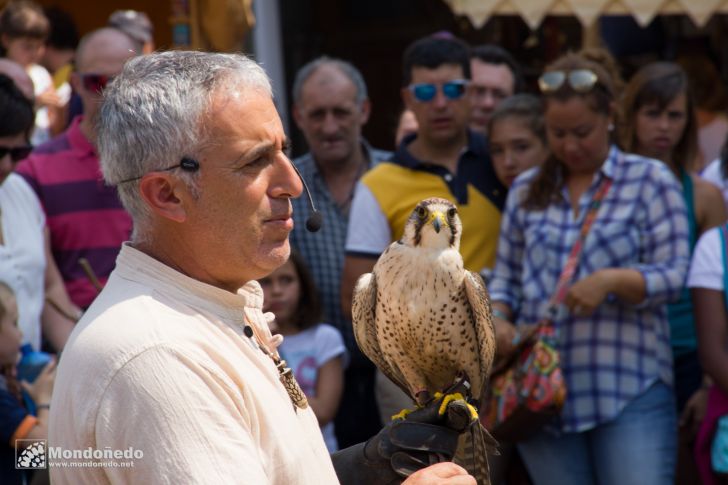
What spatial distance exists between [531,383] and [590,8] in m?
2.78

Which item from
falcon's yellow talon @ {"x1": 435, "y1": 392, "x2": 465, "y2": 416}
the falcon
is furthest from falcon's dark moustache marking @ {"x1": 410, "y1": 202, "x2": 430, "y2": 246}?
falcon's yellow talon @ {"x1": 435, "y1": 392, "x2": 465, "y2": 416}

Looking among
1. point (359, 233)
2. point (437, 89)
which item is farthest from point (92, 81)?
point (437, 89)

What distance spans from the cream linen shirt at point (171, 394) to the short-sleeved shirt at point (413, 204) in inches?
101

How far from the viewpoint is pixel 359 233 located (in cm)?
457

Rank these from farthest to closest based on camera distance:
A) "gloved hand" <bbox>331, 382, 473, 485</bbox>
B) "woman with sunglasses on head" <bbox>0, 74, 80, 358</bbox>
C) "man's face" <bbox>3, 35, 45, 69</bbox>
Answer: "man's face" <bbox>3, 35, 45, 69</bbox> < "woman with sunglasses on head" <bbox>0, 74, 80, 358</bbox> < "gloved hand" <bbox>331, 382, 473, 485</bbox>

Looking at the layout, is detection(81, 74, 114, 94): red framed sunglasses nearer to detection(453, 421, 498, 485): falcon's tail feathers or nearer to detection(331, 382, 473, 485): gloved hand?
detection(453, 421, 498, 485): falcon's tail feathers

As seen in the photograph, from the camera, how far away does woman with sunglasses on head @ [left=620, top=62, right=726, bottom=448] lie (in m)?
4.80

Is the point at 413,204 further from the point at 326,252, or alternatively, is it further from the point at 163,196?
the point at 163,196

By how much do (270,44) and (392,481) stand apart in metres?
5.58

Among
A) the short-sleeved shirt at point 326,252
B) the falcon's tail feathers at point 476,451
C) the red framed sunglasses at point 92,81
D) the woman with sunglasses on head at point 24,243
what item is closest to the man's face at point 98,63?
the red framed sunglasses at point 92,81

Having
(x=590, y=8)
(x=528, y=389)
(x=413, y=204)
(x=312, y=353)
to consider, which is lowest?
(x=312, y=353)

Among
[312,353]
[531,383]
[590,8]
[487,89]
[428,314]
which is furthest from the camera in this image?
[590,8]

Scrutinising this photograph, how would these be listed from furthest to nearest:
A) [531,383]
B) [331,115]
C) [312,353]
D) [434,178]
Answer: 1. [331,115]
2. [312,353]
3. [434,178]
4. [531,383]

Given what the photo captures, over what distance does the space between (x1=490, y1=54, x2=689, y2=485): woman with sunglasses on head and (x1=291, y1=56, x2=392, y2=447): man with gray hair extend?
93 centimetres
